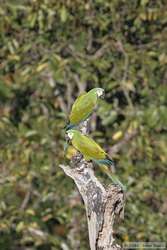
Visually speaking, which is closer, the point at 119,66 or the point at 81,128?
the point at 81,128

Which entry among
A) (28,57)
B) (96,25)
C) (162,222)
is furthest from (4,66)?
(162,222)

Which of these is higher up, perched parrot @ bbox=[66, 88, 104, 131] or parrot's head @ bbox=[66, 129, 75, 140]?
perched parrot @ bbox=[66, 88, 104, 131]

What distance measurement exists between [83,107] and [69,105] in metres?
2.89

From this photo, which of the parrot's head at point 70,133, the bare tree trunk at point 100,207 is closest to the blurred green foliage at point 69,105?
the bare tree trunk at point 100,207

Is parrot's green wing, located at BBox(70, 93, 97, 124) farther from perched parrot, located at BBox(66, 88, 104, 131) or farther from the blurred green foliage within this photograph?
the blurred green foliage

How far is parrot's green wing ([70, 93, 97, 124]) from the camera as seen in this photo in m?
2.13

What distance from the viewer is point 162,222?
4852mm

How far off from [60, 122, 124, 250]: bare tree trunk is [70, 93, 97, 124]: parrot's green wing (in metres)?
0.20

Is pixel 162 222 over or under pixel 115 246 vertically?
under

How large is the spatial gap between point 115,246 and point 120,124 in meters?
2.63

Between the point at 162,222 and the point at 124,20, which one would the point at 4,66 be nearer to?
the point at 124,20

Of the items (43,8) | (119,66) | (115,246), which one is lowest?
(115,246)

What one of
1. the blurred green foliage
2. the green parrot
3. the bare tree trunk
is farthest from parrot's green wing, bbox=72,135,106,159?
the blurred green foliage

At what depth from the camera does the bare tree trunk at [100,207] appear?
2.39 meters
